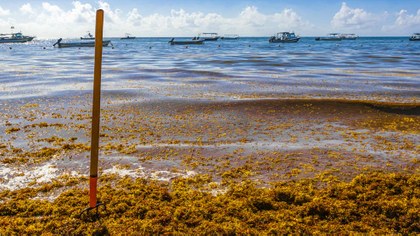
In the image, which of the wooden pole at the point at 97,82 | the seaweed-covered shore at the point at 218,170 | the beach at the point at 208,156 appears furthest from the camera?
the beach at the point at 208,156

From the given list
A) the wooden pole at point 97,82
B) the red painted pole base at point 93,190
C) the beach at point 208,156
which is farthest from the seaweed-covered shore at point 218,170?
the wooden pole at point 97,82

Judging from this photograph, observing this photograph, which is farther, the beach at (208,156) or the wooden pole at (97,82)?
the beach at (208,156)

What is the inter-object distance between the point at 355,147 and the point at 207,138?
3349mm

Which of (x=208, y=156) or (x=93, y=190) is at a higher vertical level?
(x=93, y=190)

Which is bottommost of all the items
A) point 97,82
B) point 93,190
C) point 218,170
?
point 218,170

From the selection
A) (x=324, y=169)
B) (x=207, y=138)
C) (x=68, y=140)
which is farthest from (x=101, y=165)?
(x=324, y=169)

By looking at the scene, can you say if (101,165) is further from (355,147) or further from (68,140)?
(355,147)

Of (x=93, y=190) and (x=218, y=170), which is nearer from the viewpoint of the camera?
(x=93, y=190)

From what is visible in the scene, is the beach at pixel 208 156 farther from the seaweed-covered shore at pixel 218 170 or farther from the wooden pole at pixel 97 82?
the wooden pole at pixel 97 82

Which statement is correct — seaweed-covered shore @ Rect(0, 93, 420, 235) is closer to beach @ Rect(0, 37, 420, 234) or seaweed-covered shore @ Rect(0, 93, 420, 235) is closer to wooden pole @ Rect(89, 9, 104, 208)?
beach @ Rect(0, 37, 420, 234)

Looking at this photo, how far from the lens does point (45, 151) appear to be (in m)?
7.14

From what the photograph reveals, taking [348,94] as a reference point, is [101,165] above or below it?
below

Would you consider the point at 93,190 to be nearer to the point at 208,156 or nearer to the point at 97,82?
the point at 97,82

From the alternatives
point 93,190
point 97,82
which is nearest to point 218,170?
point 93,190
